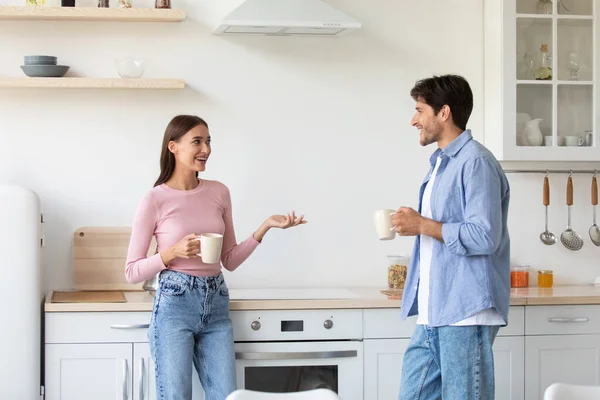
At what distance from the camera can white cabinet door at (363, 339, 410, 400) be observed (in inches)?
139

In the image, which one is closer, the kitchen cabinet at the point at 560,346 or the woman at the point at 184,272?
the woman at the point at 184,272

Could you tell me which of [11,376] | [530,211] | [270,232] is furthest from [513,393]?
[11,376]

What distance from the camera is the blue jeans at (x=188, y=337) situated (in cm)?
304

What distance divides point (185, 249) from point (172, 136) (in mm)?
462

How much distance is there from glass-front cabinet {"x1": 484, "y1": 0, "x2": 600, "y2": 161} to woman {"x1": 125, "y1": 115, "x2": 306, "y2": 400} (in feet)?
4.20

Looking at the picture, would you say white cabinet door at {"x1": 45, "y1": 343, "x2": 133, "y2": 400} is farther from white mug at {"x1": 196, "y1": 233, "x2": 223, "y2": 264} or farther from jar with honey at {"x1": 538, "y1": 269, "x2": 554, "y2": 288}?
jar with honey at {"x1": 538, "y1": 269, "x2": 554, "y2": 288}

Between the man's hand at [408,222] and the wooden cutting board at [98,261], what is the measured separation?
141cm

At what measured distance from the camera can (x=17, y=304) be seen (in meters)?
3.36

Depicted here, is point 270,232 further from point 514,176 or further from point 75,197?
point 514,176

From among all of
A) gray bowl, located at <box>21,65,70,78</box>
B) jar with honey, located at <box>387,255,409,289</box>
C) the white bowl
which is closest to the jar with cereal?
jar with honey, located at <box>387,255,409,289</box>

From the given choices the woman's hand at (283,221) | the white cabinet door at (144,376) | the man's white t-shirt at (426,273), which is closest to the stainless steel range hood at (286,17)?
the woman's hand at (283,221)

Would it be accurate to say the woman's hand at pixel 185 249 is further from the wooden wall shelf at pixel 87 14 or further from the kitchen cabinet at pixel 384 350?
the wooden wall shelf at pixel 87 14

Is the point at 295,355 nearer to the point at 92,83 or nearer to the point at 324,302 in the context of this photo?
the point at 324,302

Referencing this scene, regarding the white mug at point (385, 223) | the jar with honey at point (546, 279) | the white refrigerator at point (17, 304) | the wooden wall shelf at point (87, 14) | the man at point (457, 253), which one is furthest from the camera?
the jar with honey at point (546, 279)
